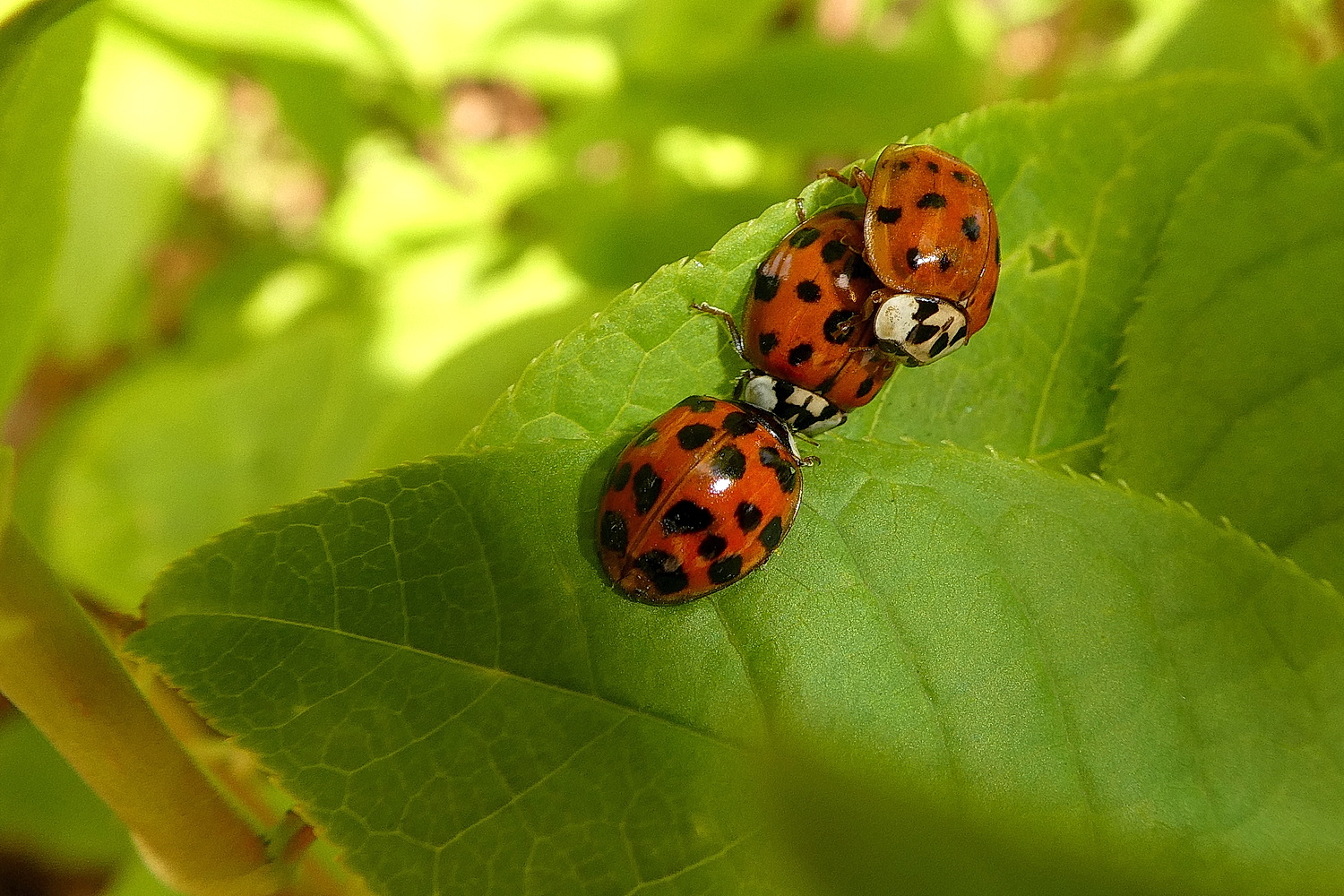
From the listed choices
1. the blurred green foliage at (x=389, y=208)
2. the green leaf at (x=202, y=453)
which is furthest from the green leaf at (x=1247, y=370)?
the green leaf at (x=202, y=453)

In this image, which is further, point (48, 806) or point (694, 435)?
point (48, 806)

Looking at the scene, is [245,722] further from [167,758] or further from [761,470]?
[761,470]

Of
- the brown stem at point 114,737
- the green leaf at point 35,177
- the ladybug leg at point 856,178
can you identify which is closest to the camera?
the brown stem at point 114,737

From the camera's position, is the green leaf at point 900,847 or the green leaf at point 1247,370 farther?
the green leaf at point 1247,370

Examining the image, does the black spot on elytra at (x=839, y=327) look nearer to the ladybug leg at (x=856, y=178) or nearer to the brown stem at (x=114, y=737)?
the ladybug leg at (x=856, y=178)

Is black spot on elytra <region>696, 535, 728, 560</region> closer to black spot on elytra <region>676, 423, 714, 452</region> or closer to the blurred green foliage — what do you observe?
black spot on elytra <region>676, 423, 714, 452</region>

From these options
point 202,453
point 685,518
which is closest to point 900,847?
point 685,518

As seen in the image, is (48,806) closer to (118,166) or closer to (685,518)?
(118,166)
